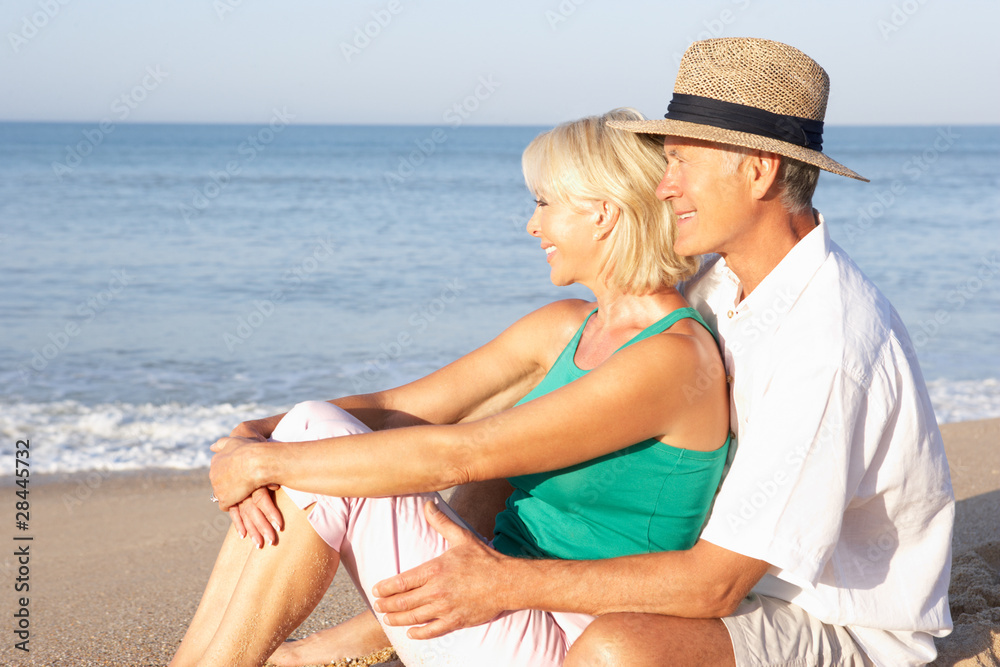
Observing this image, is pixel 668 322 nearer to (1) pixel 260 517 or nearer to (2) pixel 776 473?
(2) pixel 776 473

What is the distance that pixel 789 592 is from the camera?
2.14 meters

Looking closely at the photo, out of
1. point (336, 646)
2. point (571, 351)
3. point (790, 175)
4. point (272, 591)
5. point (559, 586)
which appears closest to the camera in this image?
point (559, 586)

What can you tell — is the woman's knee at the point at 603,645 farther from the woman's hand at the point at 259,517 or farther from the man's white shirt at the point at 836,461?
the woman's hand at the point at 259,517

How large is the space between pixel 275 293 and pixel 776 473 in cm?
1029

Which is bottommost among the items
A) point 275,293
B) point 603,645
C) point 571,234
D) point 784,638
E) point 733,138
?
point 275,293

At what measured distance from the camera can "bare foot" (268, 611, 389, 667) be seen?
110 inches

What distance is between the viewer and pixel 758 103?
2.16 meters

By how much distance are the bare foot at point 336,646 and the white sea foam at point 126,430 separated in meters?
3.06

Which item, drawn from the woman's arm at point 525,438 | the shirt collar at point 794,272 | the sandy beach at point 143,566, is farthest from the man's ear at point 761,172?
the sandy beach at point 143,566

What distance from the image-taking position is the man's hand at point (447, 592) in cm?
197

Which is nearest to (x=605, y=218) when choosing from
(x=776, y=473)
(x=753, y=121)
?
(x=753, y=121)

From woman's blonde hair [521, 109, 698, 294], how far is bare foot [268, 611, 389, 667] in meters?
1.44

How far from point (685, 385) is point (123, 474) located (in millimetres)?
4371

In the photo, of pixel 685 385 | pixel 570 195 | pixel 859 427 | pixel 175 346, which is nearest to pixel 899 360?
pixel 859 427
